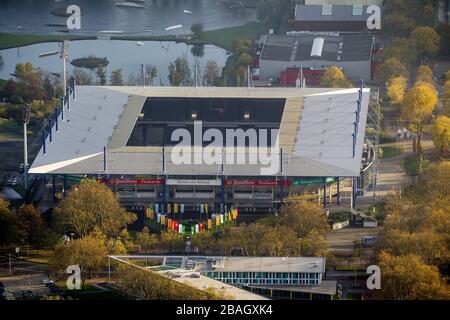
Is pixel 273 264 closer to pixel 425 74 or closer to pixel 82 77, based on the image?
pixel 425 74

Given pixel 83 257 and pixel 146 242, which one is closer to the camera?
pixel 83 257

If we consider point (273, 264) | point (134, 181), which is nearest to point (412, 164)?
point (134, 181)

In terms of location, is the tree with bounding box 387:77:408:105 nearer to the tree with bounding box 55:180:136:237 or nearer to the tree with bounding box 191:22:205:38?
the tree with bounding box 55:180:136:237

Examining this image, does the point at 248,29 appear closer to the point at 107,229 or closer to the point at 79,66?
the point at 79,66

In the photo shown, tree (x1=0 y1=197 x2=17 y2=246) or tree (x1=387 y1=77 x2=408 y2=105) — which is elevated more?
tree (x1=387 y1=77 x2=408 y2=105)

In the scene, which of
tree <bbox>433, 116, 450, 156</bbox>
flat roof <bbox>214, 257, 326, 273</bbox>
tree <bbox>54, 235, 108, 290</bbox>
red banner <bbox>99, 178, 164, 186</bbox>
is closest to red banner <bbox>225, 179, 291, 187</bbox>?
red banner <bbox>99, 178, 164, 186</bbox>

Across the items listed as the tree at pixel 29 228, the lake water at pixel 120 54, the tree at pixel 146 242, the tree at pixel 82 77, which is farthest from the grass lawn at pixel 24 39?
the tree at pixel 146 242

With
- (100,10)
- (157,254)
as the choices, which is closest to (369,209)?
(157,254)
